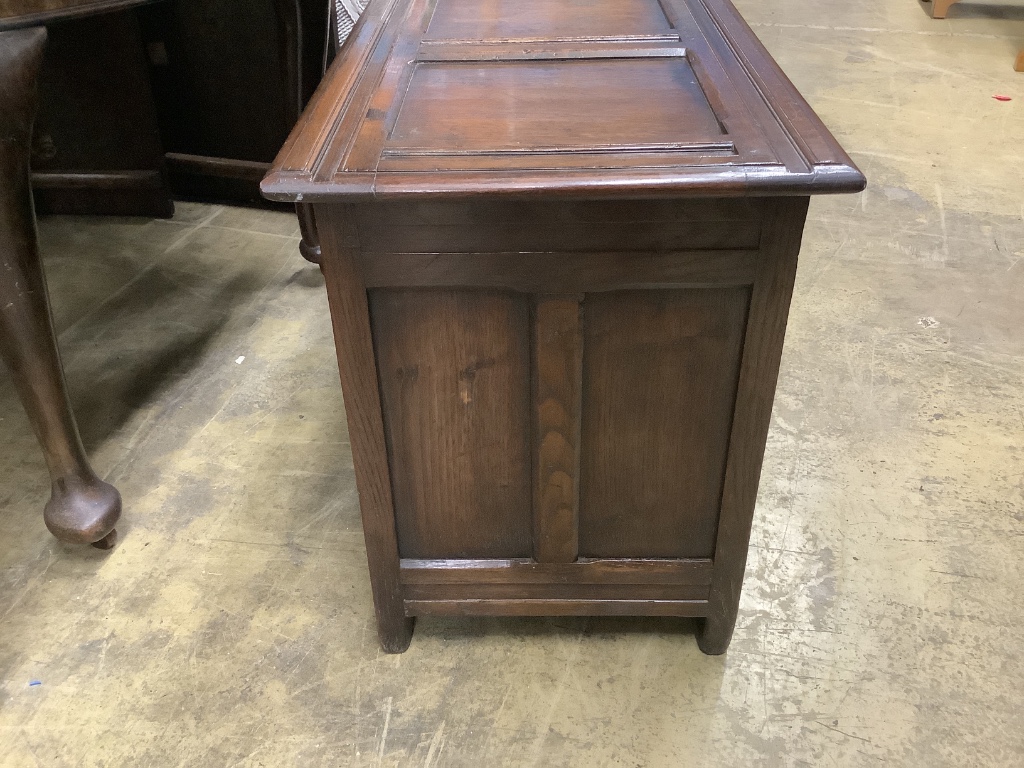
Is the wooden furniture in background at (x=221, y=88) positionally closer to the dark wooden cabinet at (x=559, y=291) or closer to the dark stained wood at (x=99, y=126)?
the dark stained wood at (x=99, y=126)

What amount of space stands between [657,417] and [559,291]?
222mm

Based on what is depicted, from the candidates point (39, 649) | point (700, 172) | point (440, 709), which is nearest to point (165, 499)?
point (39, 649)

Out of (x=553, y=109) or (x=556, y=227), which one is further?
(x=553, y=109)

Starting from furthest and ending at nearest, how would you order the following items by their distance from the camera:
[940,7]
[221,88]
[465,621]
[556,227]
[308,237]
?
[940,7], [221,88], [308,237], [465,621], [556,227]

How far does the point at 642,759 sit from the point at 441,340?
619 mm

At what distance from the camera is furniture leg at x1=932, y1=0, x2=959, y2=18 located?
13.1ft

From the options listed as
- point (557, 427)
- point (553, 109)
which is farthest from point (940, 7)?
point (557, 427)

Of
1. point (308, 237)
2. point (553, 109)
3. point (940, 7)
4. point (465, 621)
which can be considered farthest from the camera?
point (940, 7)

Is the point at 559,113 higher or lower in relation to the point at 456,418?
higher

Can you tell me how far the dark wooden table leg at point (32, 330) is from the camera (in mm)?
1046

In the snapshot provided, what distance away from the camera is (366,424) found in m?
1.01

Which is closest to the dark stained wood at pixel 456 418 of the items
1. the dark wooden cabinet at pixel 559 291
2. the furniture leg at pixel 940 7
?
the dark wooden cabinet at pixel 559 291

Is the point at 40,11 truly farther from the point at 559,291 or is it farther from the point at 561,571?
the point at 561,571

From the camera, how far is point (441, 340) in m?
0.96
